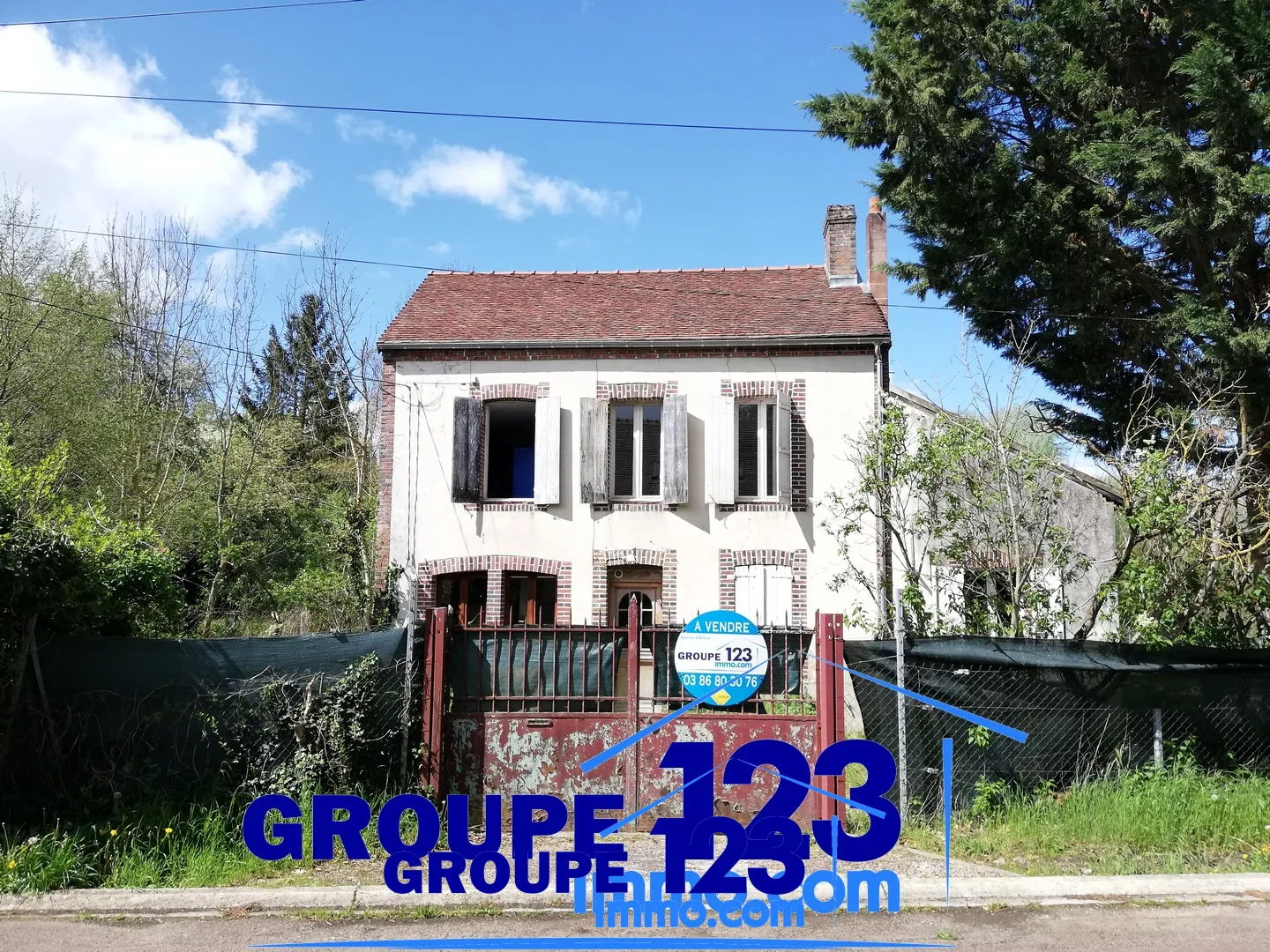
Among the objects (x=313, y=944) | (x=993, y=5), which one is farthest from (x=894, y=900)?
(x=993, y=5)

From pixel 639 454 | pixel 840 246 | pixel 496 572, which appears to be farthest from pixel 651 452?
pixel 840 246

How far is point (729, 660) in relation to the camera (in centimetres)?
767

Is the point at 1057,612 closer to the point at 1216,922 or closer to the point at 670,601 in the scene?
the point at 1216,922

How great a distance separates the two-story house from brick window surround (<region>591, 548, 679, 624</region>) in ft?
0.09

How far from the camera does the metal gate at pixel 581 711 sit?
7547mm

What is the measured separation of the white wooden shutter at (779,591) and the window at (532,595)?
132 inches

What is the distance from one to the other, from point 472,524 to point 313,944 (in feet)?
32.1

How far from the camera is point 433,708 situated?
754 centimetres

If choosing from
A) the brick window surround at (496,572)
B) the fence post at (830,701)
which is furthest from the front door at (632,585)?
the fence post at (830,701)

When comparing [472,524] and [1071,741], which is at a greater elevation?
[472,524]

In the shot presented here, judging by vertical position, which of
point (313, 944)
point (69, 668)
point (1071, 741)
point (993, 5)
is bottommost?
point (313, 944)

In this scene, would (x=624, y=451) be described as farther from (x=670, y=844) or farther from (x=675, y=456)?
(x=670, y=844)

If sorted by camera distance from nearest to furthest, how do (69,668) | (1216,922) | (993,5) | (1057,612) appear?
(1216,922) < (69,668) < (1057,612) < (993,5)

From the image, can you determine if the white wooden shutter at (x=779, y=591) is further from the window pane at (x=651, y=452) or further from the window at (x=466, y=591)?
the window at (x=466, y=591)
